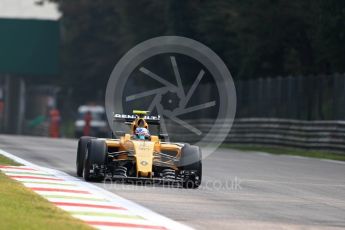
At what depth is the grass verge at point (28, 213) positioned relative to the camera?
10.9 metres

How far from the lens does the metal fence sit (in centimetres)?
3466

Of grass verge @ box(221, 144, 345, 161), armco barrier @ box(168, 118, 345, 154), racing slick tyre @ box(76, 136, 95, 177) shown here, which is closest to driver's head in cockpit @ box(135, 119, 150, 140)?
racing slick tyre @ box(76, 136, 95, 177)

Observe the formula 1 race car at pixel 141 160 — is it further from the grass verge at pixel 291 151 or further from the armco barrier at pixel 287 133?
the armco barrier at pixel 287 133

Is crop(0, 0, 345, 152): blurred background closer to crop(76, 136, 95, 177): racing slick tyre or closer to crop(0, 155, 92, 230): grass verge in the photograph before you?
crop(76, 136, 95, 177): racing slick tyre

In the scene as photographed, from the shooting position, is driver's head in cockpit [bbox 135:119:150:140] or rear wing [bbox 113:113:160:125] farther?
rear wing [bbox 113:113:160:125]

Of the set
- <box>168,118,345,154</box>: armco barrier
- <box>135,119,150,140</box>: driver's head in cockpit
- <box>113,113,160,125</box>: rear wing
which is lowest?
<box>135,119,150,140</box>: driver's head in cockpit

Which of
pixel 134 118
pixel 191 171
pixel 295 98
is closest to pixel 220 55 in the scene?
pixel 295 98

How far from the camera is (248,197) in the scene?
16.3 metres

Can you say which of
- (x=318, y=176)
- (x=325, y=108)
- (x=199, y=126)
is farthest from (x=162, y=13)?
(x=318, y=176)

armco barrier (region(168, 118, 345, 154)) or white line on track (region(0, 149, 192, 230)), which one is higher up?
armco barrier (region(168, 118, 345, 154))

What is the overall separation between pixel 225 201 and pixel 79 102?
70.9 metres

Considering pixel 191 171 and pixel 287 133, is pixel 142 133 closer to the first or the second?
pixel 191 171

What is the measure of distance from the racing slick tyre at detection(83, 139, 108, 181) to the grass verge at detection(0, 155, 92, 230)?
2.30 metres

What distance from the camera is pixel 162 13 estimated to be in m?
64.9
